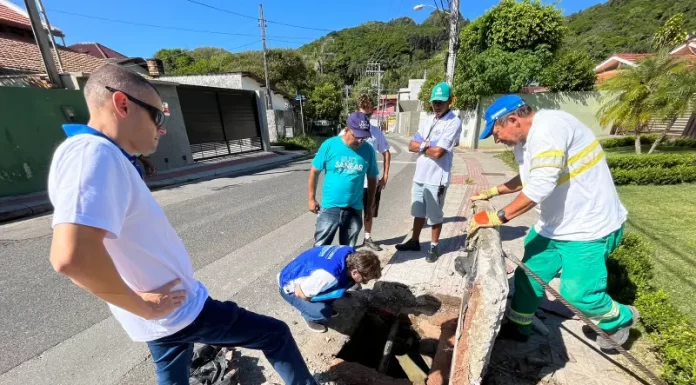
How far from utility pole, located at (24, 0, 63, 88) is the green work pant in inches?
446

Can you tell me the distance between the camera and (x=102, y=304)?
313 cm

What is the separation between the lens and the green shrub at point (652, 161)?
7.84 metres

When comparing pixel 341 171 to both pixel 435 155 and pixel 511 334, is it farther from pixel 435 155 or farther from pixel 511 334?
pixel 511 334

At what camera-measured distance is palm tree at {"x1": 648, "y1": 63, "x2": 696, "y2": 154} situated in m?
9.55

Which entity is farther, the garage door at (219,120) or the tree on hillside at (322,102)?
the tree on hillside at (322,102)

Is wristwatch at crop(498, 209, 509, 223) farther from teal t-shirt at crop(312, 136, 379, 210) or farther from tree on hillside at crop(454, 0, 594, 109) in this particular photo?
Result: tree on hillside at crop(454, 0, 594, 109)

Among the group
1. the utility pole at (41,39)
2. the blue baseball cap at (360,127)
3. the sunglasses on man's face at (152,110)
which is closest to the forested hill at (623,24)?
the blue baseball cap at (360,127)

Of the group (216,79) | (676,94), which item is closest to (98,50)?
(216,79)

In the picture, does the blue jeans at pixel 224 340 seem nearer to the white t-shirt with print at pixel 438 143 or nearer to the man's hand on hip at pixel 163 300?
the man's hand on hip at pixel 163 300

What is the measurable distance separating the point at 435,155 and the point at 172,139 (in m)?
11.5

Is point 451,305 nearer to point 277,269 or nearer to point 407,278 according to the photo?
point 407,278

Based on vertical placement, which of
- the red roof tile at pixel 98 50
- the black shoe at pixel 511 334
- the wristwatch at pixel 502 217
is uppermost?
the red roof tile at pixel 98 50

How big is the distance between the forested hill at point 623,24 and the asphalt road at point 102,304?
38.1m

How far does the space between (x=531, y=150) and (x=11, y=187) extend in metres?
10.9
